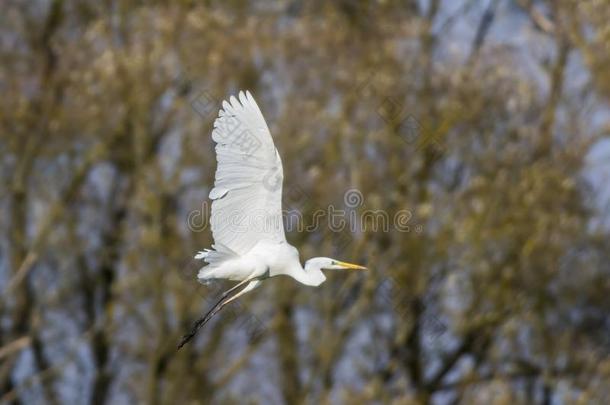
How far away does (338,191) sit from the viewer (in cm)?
1531

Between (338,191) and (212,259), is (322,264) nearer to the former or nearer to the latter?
(212,259)

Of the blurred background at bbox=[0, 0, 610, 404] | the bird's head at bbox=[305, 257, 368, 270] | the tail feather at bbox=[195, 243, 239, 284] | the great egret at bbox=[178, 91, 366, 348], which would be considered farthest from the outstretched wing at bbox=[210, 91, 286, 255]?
the blurred background at bbox=[0, 0, 610, 404]

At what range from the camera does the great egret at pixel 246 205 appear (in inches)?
312

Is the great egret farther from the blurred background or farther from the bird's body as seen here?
the blurred background

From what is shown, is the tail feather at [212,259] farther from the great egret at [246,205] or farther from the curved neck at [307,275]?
the curved neck at [307,275]

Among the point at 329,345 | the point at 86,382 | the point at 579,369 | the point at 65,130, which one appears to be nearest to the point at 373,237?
the point at 329,345

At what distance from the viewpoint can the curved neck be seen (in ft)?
26.7

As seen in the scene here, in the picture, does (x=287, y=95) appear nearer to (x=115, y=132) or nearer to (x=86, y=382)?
(x=115, y=132)

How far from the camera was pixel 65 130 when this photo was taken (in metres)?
17.4

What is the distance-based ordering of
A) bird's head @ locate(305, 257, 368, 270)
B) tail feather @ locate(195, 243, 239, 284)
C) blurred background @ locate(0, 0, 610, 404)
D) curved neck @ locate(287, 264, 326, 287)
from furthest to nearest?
blurred background @ locate(0, 0, 610, 404) → bird's head @ locate(305, 257, 368, 270) → curved neck @ locate(287, 264, 326, 287) → tail feather @ locate(195, 243, 239, 284)

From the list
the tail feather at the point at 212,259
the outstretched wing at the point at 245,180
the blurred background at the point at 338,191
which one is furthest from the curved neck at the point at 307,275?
the blurred background at the point at 338,191

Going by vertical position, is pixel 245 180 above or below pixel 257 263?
above

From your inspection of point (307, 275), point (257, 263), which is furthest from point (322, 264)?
point (257, 263)

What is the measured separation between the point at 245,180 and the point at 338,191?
725 cm
